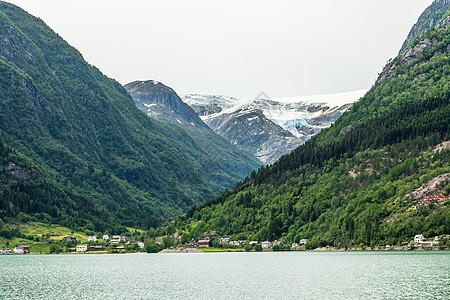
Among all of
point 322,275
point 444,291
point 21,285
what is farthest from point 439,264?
point 21,285

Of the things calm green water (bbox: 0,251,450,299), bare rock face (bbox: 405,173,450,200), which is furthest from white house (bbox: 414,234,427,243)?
calm green water (bbox: 0,251,450,299)

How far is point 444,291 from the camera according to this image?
83.6 meters

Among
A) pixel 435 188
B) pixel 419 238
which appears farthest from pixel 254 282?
pixel 435 188

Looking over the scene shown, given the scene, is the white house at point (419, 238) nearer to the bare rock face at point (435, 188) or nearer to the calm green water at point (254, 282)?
the bare rock face at point (435, 188)

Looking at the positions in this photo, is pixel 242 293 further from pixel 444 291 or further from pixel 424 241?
pixel 424 241

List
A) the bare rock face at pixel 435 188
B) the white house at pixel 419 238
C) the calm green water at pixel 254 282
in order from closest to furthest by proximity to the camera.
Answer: the calm green water at pixel 254 282 → the white house at pixel 419 238 → the bare rock face at pixel 435 188

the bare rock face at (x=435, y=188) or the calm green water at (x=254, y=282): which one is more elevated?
the bare rock face at (x=435, y=188)

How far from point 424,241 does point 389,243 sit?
14.5 meters

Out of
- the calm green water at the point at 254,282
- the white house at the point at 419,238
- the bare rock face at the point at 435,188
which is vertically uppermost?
the bare rock face at the point at 435,188

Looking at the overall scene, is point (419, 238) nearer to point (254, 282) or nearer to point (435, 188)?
point (435, 188)

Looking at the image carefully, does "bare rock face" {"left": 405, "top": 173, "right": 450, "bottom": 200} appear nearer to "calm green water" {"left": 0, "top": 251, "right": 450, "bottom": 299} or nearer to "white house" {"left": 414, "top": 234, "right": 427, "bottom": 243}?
"white house" {"left": 414, "top": 234, "right": 427, "bottom": 243}

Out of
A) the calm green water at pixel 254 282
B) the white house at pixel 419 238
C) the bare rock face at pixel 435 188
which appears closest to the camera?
the calm green water at pixel 254 282

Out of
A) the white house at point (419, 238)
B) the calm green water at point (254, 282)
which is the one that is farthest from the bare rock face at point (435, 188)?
the calm green water at point (254, 282)

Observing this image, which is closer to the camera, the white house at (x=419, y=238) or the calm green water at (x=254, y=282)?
the calm green water at (x=254, y=282)
